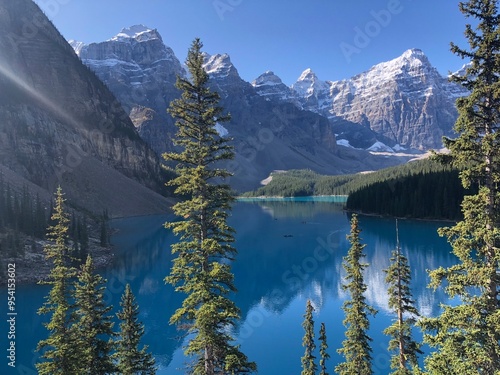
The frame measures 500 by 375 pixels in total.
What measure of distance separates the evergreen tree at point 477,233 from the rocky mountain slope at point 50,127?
397 ft

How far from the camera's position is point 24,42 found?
578 ft

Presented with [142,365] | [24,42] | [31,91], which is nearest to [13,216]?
[142,365]

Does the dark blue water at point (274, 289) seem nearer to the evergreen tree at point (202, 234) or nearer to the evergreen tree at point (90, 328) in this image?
the evergreen tree at point (90, 328)

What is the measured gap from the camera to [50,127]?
154 m

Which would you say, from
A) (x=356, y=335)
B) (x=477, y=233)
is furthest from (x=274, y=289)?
(x=477, y=233)

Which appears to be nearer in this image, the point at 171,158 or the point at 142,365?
the point at 171,158

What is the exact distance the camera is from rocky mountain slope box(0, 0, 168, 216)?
133m

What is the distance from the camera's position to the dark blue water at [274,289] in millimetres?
33781

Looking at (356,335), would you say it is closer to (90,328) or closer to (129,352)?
(129,352)

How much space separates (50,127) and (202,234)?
167063 mm

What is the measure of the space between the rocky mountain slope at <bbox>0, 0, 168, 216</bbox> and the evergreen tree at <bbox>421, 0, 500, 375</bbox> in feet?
397

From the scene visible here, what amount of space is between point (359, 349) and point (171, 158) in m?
14.6

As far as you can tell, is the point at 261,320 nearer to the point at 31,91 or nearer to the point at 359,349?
the point at 359,349

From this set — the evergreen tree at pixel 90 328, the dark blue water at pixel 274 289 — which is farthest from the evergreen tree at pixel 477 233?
the evergreen tree at pixel 90 328
